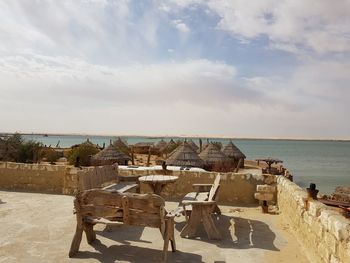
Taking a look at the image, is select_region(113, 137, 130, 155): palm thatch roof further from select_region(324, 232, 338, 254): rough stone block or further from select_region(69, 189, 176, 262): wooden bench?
select_region(324, 232, 338, 254): rough stone block

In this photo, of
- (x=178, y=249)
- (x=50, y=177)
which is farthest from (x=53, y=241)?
(x=50, y=177)

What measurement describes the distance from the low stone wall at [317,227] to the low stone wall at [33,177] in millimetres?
6318

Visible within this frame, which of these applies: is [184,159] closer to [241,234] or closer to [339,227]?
[241,234]

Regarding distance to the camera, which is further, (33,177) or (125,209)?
(33,177)

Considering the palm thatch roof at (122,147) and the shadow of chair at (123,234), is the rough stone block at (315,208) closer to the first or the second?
the shadow of chair at (123,234)

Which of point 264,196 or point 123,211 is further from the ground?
point 123,211

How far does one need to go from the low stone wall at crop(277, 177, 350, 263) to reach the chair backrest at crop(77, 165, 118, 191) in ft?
12.4

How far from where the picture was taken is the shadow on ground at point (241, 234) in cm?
578

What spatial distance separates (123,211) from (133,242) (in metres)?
1.03

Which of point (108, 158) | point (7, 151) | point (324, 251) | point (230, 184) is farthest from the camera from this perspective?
point (7, 151)

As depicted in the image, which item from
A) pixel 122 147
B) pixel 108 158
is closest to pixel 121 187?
pixel 108 158

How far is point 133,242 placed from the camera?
576 centimetres

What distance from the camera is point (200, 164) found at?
65.2ft

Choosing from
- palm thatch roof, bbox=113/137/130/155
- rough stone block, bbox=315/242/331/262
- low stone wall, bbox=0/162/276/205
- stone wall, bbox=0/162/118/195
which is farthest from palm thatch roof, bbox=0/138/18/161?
rough stone block, bbox=315/242/331/262
